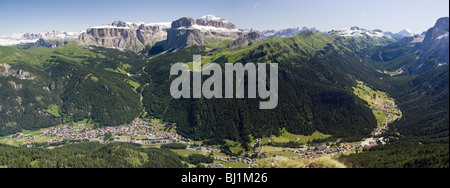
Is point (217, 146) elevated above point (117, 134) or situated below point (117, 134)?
below

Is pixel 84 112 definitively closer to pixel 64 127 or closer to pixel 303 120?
pixel 64 127

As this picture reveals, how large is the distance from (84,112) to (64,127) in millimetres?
24159

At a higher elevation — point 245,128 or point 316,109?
point 316,109

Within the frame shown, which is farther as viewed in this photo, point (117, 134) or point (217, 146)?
point (117, 134)

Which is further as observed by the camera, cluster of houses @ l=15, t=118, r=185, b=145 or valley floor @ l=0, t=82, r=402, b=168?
cluster of houses @ l=15, t=118, r=185, b=145

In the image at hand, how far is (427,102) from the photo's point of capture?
162250 mm

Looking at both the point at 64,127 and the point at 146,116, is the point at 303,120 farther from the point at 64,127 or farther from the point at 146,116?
the point at 64,127

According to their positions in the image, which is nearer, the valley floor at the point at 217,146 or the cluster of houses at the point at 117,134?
the valley floor at the point at 217,146
